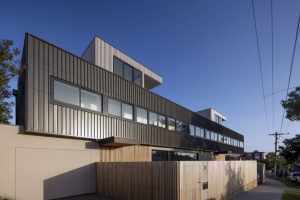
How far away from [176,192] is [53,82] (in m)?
6.18

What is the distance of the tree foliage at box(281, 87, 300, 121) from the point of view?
19934 millimetres

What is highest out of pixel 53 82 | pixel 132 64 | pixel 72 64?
pixel 132 64

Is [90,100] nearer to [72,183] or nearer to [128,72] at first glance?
[72,183]

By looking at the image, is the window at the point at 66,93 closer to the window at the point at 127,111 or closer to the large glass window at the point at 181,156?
the window at the point at 127,111

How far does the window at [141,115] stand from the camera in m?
16.3

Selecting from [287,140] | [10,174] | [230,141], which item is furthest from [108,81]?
[287,140]

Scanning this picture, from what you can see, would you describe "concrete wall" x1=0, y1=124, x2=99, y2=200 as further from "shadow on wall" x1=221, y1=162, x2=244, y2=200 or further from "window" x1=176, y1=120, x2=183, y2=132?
"window" x1=176, y1=120, x2=183, y2=132

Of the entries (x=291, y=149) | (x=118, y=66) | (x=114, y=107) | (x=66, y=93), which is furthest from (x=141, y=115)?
(x=291, y=149)

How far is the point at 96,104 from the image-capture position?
13000mm

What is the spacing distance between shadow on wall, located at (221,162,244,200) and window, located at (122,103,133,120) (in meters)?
6.26

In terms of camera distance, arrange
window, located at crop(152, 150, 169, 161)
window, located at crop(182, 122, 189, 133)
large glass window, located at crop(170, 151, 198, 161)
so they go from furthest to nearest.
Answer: window, located at crop(182, 122, 189, 133) < large glass window, located at crop(170, 151, 198, 161) < window, located at crop(152, 150, 169, 161)

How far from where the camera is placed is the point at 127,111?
50.2ft

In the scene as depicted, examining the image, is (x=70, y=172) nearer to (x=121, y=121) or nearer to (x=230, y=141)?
(x=121, y=121)

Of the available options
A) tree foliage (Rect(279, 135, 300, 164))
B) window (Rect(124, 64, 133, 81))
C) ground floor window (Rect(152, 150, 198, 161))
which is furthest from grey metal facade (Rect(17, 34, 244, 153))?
tree foliage (Rect(279, 135, 300, 164))
